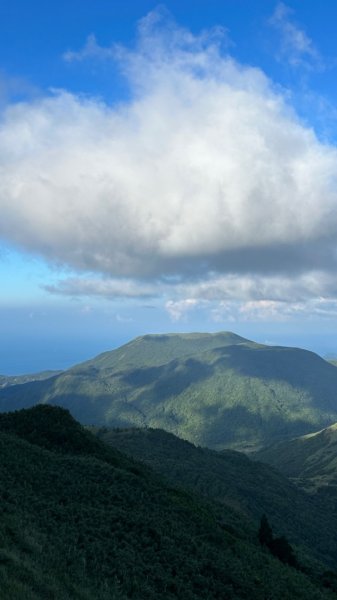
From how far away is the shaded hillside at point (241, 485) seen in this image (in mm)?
116538

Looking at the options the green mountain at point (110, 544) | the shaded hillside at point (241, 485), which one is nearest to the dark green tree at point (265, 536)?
the green mountain at point (110, 544)

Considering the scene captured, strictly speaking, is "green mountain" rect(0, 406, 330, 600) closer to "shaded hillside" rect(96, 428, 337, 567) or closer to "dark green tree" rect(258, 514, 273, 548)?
"dark green tree" rect(258, 514, 273, 548)

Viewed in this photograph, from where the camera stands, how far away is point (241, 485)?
14662 centimetres

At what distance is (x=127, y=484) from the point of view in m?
51.6

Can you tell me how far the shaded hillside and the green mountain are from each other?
5069 cm

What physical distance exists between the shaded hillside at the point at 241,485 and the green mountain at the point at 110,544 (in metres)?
50.7

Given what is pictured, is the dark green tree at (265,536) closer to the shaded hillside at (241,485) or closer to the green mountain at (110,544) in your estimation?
the green mountain at (110,544)

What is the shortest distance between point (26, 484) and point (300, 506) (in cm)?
13414

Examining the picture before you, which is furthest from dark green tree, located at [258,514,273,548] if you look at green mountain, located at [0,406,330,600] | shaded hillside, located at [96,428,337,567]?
shaded hillside, located at [96,428,337,567]

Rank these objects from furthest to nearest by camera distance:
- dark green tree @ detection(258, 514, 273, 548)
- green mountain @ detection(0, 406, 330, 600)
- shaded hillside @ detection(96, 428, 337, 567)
A: shaded hillside @ detection(96, 428, 337, 567), dark green tree @ detection(258, 514, 273, 548), green mountain @ detection(0, 406, 330, 600)

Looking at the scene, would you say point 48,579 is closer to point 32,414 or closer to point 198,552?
point 198,552

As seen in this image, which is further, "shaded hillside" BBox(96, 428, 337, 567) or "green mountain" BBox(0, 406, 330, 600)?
"shaded hillside" BBox(96, 428, 337, 567)

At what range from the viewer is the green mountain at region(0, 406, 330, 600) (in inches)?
973

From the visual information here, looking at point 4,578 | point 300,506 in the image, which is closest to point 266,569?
point 4,578
